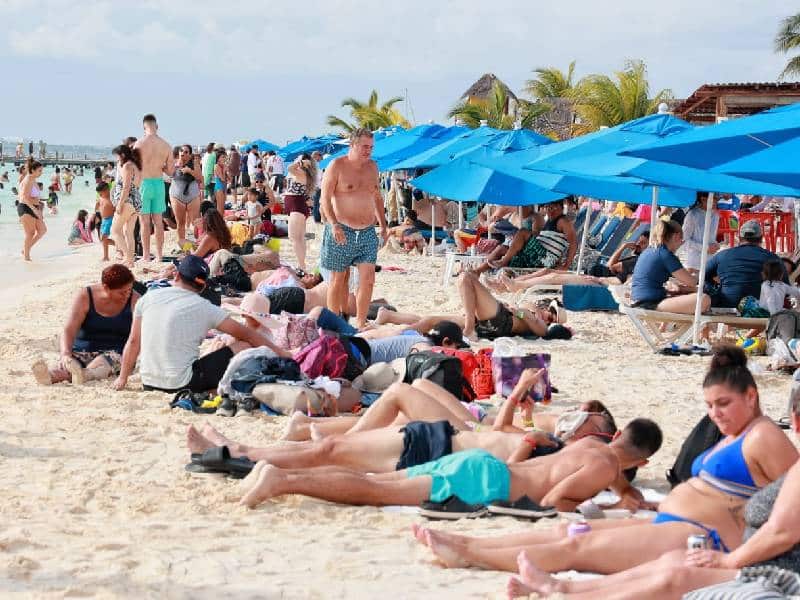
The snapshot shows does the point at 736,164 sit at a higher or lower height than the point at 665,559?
higher

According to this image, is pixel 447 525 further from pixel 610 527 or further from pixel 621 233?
pixel 621 233

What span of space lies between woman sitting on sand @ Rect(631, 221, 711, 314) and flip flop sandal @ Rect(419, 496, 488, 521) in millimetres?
4649

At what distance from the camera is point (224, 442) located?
5.37 metres

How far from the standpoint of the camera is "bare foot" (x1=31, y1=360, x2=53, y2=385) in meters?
7.25

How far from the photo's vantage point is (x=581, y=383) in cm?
762

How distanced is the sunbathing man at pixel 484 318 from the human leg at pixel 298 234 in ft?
15.3

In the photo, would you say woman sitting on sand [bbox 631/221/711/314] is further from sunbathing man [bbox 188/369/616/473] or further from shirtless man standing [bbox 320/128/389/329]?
sunbathing man [bbox 188/369/616/473]

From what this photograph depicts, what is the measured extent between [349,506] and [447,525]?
46 cm

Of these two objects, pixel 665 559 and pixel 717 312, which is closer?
pixel 665 559

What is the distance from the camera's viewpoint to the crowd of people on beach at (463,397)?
356cm

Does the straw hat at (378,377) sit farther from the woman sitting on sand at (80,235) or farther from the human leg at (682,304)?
the woman sitting on sand at (80,235)

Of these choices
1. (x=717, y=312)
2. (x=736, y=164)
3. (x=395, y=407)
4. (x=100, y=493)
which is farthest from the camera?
(x=717, y=312)

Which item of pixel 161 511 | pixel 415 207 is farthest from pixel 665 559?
pixel 415 207

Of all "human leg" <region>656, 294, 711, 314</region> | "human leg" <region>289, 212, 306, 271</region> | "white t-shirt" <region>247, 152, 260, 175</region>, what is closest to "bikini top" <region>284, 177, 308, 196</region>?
"human leg" <region>289, 212, 306, 271</region>
